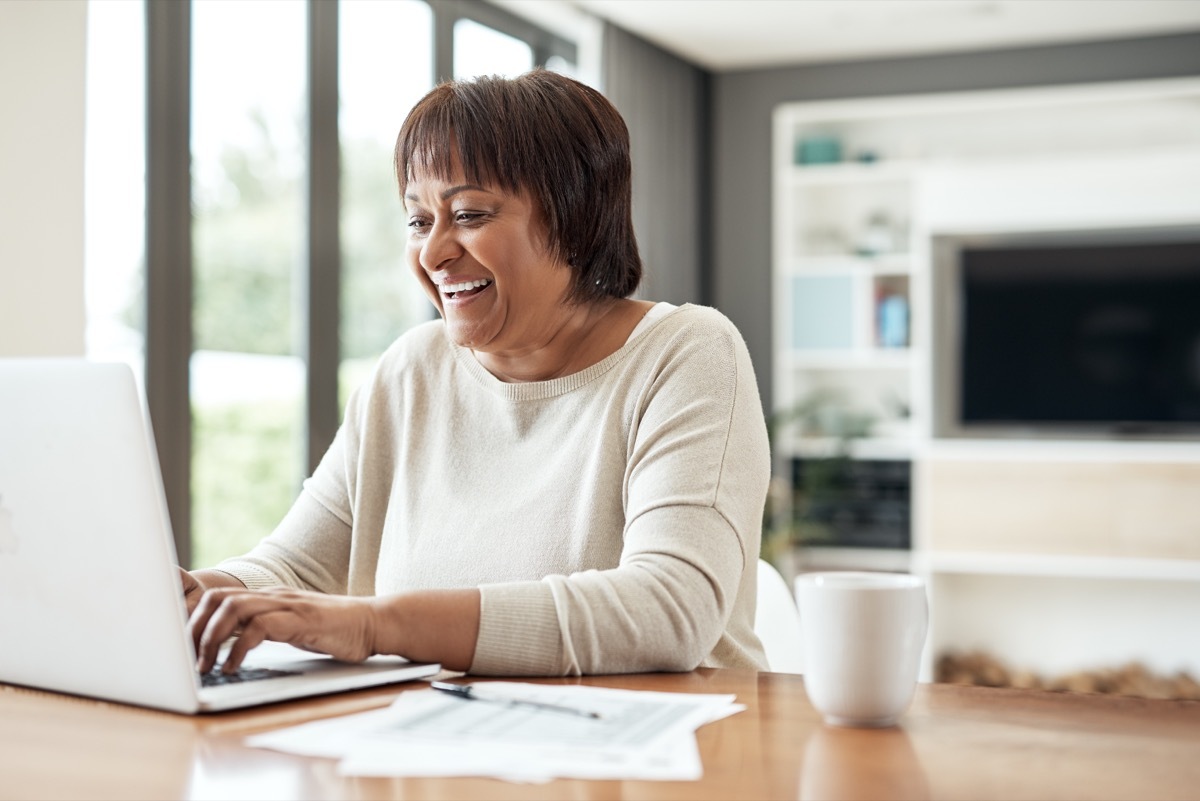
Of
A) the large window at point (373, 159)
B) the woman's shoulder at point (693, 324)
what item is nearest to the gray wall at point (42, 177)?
the large window at point (373, 159)

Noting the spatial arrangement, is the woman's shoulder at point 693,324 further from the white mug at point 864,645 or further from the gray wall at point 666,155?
the gray wall at point 666,155

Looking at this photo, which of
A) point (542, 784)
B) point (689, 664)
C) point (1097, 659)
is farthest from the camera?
point (1097, 659)

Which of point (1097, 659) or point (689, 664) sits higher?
point (689, 664)

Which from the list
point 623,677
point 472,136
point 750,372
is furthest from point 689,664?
point 472,136

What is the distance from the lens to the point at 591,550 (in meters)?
1.41

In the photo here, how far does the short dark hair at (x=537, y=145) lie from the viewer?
146cm

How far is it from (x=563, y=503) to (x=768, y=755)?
0.62m

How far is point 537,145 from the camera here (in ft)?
4.83

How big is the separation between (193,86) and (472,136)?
206cm

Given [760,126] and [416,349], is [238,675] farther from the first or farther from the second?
[760,126]

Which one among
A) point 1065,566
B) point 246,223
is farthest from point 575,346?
point 1065,566

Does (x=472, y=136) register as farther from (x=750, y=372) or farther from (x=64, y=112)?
(x=64, y=112)

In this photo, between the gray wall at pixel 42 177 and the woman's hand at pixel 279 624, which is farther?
the gray wall at pixel 42 177

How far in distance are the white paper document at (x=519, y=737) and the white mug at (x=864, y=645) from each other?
0.09 metres
